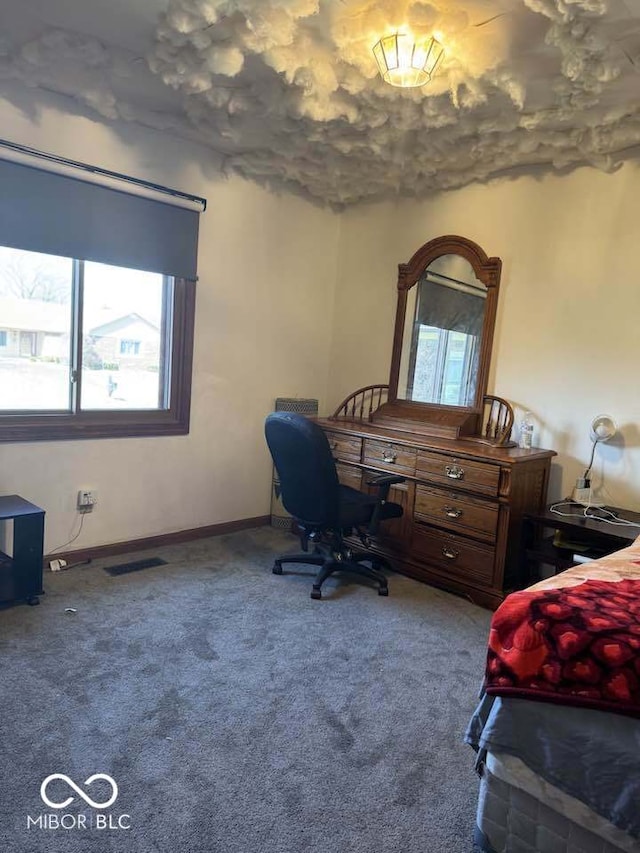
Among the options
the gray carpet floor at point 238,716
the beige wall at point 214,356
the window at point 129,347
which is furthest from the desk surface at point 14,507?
the window at point 129,347

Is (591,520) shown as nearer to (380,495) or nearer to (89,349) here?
(380,495)

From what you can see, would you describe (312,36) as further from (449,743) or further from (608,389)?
(449,743)

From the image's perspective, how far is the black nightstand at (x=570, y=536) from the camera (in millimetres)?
2666

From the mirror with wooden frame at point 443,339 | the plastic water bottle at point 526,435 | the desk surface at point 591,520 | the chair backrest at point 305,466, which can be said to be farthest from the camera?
the mirror with wooden frame at point 443,339

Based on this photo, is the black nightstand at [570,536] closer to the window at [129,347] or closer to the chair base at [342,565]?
the chair base at [342,565]

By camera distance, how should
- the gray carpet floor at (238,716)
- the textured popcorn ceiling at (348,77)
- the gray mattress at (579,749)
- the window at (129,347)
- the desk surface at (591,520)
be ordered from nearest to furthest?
the gray mattress at (579,749)
the gray carpet floor at (238,716)
the textured popcorn ceiling at (348,77)
the desk surface at (591,520)
the window at (129,347)

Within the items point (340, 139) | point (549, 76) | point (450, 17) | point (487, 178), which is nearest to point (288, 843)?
point (450, 17)

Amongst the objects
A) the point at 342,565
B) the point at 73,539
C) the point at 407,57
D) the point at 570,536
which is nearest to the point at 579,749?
the point at 570,536

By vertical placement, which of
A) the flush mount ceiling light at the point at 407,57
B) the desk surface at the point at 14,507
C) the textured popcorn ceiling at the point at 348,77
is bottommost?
the desk surface at the point at 14,507

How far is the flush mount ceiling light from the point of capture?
7.37 ft

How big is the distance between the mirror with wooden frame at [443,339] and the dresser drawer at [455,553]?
60cm

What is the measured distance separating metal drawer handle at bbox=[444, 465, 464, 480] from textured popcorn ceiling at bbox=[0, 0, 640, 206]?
1782 millimetres

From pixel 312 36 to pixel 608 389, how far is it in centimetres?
226

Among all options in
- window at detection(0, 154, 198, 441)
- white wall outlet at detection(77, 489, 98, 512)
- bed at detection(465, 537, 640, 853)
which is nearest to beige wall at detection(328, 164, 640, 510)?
window at detection(0, 154, 198, 441)
